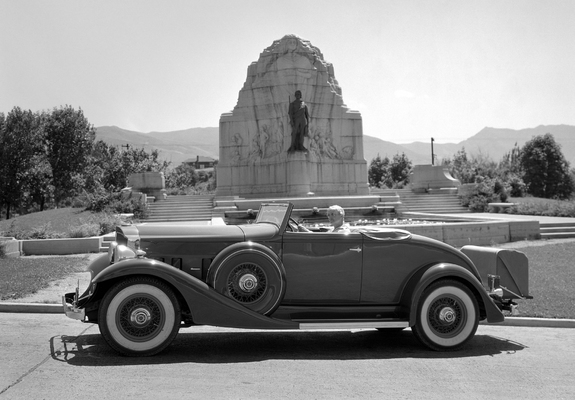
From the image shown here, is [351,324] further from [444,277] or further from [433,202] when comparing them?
[433,202]

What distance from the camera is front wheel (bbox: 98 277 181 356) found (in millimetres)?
5480

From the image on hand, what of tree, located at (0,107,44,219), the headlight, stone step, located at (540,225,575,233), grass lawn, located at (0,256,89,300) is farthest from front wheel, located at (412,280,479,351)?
tree, located at (0,107,44,219)

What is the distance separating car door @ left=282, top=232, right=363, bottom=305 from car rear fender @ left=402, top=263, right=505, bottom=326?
537mm

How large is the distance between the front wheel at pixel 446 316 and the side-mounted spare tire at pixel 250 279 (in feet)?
4.85

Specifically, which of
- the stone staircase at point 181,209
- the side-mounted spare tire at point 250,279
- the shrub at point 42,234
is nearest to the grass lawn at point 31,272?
the shrub at point 42,234

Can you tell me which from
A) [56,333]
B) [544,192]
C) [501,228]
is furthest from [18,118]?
[544,192]

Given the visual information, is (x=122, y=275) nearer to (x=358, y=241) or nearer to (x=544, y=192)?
(x=358, y=241)

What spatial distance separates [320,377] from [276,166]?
25.8m

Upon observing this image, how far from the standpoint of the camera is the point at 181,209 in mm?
26688

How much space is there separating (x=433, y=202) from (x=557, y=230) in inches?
436

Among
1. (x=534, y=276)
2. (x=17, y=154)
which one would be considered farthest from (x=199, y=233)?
(x=17, y=154)

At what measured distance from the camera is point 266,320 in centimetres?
562

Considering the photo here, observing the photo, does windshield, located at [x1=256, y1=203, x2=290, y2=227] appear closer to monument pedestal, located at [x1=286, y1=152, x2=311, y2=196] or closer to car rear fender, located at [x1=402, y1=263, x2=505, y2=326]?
car rear fender, located at [x1=402, y1=263, x2=505, y2=326]

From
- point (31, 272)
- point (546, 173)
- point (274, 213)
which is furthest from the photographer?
point (546, 173)
